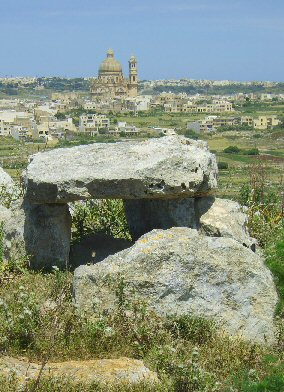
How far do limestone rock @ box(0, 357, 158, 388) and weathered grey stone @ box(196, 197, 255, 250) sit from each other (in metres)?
2.92

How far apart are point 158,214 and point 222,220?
82 centimetres

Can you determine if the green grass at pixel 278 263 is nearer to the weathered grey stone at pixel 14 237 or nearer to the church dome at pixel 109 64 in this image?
the weathered grey stone at pixel 14 237

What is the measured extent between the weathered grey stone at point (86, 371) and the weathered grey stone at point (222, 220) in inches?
115

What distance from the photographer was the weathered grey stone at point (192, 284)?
6926mm

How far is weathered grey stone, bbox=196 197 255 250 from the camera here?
28.1 feet

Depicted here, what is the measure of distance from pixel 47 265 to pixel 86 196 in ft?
4.07

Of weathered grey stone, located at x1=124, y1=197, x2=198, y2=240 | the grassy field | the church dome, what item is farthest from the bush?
the church dome

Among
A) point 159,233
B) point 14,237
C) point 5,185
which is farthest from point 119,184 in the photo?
point 5,185

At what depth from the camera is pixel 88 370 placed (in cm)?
569

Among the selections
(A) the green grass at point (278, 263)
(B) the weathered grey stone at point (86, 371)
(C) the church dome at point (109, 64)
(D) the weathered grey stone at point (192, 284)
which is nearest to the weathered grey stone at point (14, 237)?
(D) the weathered grey stone at point (192, 284)

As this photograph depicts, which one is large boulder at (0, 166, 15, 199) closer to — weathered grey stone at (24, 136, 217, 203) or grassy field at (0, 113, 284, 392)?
weathered grey stone at (24, 136, 217, 203)

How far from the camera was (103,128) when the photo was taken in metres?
124

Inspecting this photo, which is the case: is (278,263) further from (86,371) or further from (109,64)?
(109,64)

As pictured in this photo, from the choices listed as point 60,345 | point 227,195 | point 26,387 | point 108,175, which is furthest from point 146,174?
point 227,195
